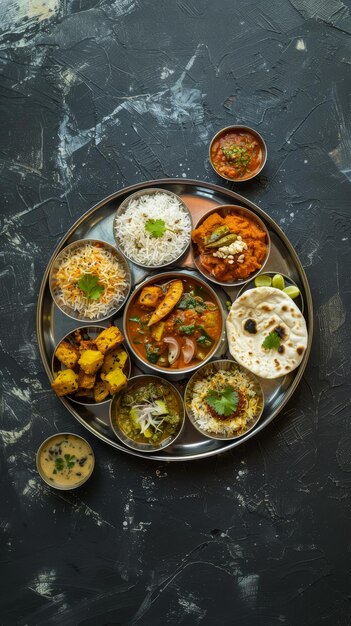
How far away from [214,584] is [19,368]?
8.34 feet

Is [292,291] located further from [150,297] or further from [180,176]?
[180,176]

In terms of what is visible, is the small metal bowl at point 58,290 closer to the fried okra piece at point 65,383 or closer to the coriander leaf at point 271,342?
the fried okra piece at point 65,383

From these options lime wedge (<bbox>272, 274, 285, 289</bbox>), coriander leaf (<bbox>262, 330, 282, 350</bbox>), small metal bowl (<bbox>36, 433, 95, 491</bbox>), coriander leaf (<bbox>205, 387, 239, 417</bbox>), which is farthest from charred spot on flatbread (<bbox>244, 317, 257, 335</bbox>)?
small metal bowl (<bbox>36, 433, 95, 491</bbox>)

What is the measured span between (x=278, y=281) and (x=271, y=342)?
52cm

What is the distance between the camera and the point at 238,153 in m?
4.95

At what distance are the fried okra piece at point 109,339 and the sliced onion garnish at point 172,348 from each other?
0.39 meters

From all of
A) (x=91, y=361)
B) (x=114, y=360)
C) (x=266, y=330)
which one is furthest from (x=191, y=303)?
(x=91, y=361)

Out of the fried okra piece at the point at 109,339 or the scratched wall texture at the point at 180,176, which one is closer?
the fried okra piece at the point at 109,339

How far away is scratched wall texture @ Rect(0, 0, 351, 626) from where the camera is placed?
497cm

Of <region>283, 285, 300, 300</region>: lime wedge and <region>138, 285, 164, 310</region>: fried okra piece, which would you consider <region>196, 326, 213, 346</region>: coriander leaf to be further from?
<region>283, 285, 300, 300</region>: lime wedge

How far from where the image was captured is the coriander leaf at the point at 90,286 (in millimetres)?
4688

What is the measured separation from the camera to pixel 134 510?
197 inches

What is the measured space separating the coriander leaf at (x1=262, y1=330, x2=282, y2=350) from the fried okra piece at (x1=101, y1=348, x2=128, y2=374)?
1.16 m

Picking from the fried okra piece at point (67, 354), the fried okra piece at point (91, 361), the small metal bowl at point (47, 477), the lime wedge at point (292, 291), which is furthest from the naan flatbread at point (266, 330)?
the small metal bowl at point (47, 477)
